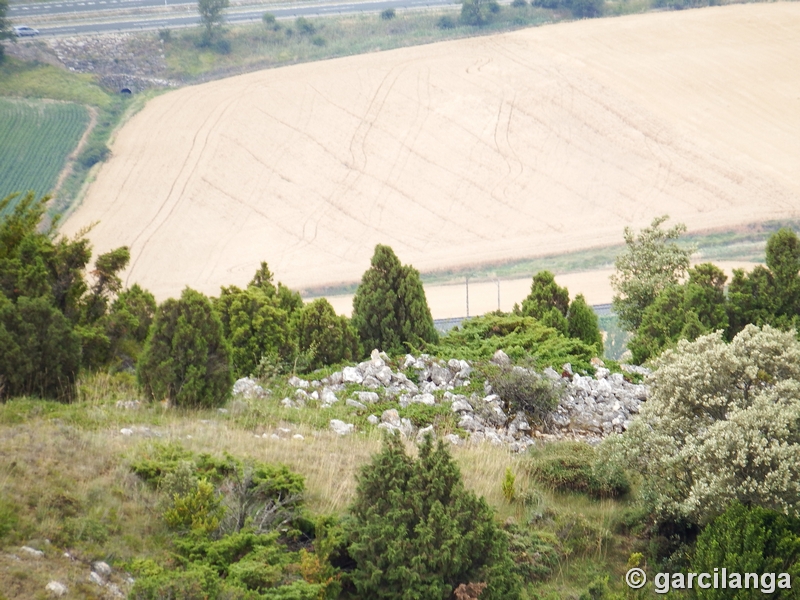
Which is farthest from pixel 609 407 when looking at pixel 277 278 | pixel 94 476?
pixel 277 278

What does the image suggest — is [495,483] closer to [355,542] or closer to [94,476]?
[355,542]

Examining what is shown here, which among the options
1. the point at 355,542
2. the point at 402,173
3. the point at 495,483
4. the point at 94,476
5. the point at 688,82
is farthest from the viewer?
the point at 688,82

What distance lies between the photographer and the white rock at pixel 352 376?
52.9ft

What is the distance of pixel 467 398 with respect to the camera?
1547cm

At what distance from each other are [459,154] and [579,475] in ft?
179

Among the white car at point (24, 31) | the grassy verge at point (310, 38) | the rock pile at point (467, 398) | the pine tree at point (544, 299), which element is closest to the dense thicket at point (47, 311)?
the rock pile at point (467, 398)

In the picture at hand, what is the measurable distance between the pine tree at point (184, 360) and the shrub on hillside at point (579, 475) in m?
4.25

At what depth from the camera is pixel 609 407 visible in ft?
53.1

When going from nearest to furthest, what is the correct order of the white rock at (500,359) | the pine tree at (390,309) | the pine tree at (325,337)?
the white rock at (500,359) < the pine tree at (325,337) < the pine tree at (390,309)

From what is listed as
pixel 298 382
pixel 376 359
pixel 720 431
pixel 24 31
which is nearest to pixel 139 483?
pixel 720 431

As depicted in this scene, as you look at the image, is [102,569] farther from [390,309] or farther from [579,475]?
[390,309]

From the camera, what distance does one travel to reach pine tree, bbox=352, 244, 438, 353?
18.7m

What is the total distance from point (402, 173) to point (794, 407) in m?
54.3

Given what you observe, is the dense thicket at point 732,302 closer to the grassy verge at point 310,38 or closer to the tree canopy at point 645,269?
the tree canopy at point 645,269
